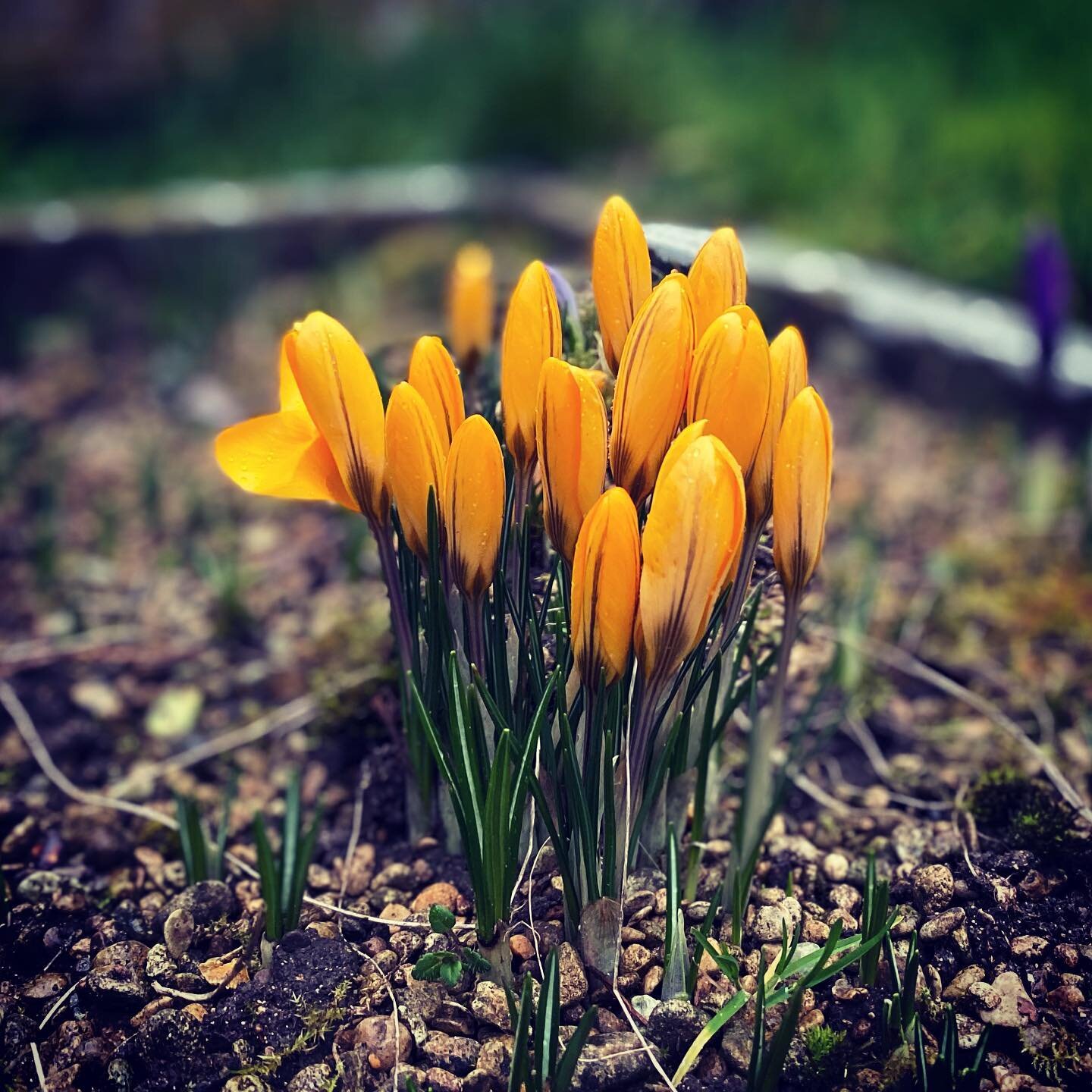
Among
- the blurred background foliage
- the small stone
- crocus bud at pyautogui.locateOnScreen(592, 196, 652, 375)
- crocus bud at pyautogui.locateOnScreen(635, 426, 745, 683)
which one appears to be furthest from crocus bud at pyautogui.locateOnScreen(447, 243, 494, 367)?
the blurred background foliage

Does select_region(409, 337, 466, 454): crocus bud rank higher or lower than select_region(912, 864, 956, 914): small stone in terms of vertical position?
higher

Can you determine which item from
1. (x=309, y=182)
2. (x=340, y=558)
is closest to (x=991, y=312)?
(x=340, y=558)

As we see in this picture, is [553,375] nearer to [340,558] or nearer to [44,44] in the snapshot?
[340,558]

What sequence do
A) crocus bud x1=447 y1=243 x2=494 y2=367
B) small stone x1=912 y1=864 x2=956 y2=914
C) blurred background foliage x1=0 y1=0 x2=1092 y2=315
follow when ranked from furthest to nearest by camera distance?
1. blurred background foliage x1=0 y1=0 x2=1092 y2=315
2. crocus bud x1=447 y1=243 x2=494 y2=367
3. small stone x1=912 y1=864 x2=956 y2=914

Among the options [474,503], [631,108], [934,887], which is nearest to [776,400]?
[474,503]

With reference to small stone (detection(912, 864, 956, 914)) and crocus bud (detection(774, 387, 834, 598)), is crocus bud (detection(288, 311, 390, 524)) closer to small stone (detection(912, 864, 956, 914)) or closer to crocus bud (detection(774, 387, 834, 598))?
crocus bud (detection(774, 387, 834, 598))

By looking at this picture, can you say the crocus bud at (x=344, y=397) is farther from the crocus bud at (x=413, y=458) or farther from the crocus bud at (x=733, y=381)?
the crocus bud at (x=733, y=381)

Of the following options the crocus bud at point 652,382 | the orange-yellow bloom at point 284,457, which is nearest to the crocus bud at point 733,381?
the crocus bud at point 652,382
